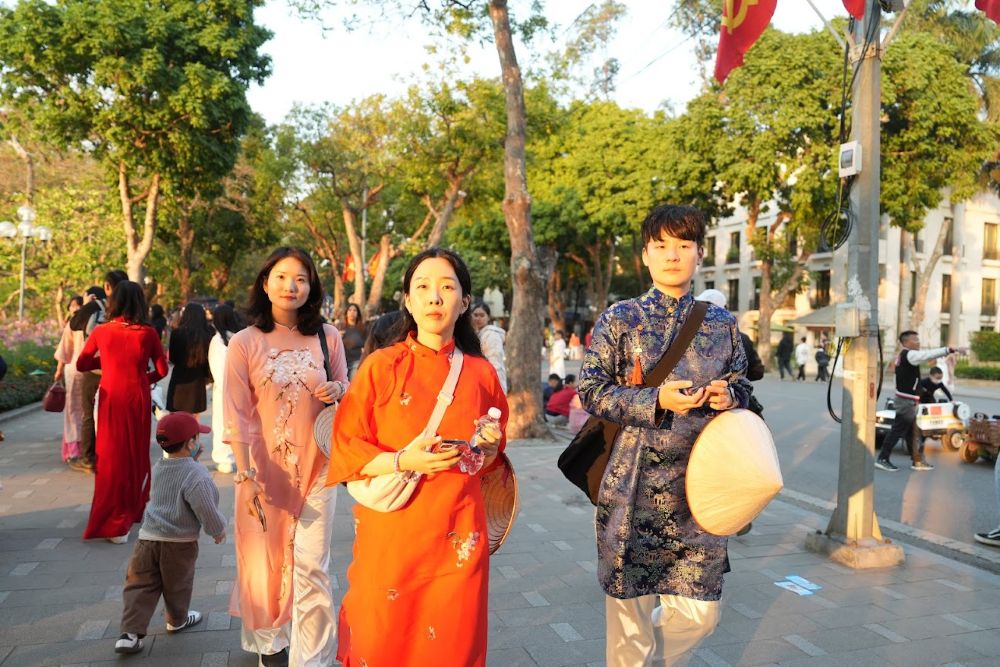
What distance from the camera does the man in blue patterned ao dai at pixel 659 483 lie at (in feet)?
9.00

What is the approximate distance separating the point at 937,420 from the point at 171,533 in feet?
33.8

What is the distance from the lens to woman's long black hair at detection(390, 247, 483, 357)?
252 cm

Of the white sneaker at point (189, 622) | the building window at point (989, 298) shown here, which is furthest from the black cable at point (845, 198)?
the building window at point (989, 298)

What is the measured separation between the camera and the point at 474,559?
2.41 meters

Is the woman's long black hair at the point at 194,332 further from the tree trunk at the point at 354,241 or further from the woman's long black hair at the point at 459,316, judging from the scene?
the tree trunk at the point at 354,241

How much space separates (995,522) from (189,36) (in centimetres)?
1496

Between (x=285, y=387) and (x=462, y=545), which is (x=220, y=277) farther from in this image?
(x=462, y=545)

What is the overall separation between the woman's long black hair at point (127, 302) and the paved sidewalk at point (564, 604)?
1580 mm

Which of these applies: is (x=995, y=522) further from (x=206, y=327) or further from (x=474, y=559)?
(x=206, y=327)

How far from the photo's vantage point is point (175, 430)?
3834mm

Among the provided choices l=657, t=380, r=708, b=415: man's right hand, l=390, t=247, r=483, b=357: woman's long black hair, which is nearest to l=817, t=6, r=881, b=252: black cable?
l=657, t=380, r=708, b=415: man's right hand

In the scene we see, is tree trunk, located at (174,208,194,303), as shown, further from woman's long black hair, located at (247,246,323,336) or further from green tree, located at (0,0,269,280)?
woman's long black hair, located at (247,246,323,336)

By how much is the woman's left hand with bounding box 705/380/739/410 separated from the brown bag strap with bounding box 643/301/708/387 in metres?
0.22

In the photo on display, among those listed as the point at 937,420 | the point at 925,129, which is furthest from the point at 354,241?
the point at 937,420
